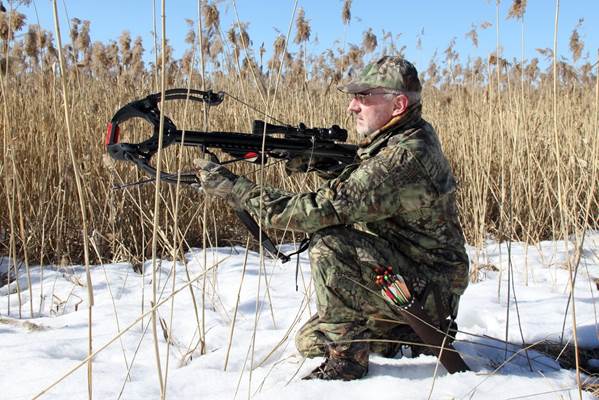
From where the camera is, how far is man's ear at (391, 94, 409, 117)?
173cm

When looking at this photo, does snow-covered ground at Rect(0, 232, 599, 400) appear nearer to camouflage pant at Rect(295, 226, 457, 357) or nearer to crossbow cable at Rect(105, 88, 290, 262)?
camouflage pant at Rect(295, 226, 457, 357)

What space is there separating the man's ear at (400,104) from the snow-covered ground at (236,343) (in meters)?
0.64

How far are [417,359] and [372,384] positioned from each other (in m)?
0.27

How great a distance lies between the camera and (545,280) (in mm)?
2852

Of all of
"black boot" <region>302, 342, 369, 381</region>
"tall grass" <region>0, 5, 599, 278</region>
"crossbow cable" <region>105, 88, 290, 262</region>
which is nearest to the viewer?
"crossbow cable" <region>105, 88, 290, 262</region>

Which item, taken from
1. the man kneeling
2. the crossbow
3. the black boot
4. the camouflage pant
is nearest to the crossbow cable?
the crossbow

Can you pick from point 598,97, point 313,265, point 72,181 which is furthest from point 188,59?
point 598,97

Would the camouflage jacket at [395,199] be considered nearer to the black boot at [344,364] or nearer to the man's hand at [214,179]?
the man's hand at [214,179]

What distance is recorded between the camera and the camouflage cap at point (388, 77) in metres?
1.72

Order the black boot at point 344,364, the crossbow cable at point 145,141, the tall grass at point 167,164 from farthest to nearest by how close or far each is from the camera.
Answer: the tall grass at point 167,164, the black boot at point 344,364, the crossbow cable at point 145,141

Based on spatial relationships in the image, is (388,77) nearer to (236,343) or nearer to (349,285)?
(349,285)

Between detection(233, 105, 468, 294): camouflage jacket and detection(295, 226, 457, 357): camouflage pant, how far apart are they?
0.05 m

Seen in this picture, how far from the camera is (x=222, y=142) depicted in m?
1.62

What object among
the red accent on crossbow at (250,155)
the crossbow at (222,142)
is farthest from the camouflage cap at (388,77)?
the red accent on crossbow at (250,155)
